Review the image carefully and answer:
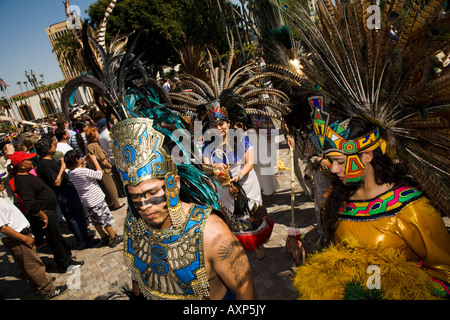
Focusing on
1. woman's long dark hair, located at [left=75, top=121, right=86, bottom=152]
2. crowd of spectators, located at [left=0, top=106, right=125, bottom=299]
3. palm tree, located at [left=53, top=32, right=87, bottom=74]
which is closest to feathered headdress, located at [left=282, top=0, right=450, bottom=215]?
palm tree, located at [left=53, top=32, right=87, bottom=74]

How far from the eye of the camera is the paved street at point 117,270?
3.74 m

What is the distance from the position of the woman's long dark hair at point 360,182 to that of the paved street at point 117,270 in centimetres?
163

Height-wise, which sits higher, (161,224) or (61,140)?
(61,140)

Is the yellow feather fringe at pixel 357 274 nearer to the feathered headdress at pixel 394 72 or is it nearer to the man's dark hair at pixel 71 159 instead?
the feathered headdress at pixel 394 72

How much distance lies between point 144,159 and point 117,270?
3.74m

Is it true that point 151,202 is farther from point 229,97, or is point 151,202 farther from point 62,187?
point 62,187

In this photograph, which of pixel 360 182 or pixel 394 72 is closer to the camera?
pixel 394 72

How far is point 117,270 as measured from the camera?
184 inches

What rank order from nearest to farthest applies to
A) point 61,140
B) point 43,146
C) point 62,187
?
point 43,146 < point 62,187 < point 61,140

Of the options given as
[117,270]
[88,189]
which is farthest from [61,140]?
[117,270]

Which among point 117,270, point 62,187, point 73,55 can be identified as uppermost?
point 73,55

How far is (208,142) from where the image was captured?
160 inches
